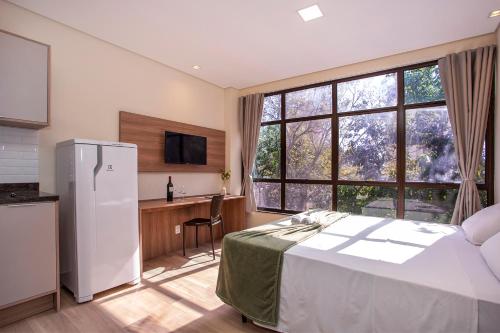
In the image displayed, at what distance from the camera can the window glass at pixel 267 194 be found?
442cm

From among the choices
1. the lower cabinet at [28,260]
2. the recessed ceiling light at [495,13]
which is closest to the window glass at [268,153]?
the recessed ceiling light at [495,13]

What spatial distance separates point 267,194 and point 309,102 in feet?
5.68

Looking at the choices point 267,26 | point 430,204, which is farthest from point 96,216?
point 430,204

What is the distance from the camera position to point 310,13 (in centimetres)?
242

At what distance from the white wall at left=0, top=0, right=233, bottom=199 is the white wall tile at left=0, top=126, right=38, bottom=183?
67 mm

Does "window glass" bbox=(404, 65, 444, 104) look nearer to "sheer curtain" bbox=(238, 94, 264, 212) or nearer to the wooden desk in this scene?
"sheer curtain" bbox=(238, 94, 264, 212)

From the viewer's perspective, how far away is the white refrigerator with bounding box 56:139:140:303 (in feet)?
7.22

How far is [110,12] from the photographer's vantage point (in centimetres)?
241

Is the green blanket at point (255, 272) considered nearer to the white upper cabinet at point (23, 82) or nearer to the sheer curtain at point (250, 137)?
the white upper cabinet at point (23, 82)

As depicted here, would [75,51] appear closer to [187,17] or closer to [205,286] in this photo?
[187,17]

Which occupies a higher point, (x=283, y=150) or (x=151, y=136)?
(x=151, y=136)

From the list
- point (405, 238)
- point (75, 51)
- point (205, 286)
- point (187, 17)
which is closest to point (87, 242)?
point (205, 286)

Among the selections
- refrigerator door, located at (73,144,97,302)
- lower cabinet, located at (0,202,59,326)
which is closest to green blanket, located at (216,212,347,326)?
refrigerator door, located at (73,144,97,302)

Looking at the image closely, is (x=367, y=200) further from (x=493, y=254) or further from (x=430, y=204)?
(x=493, y=254)
